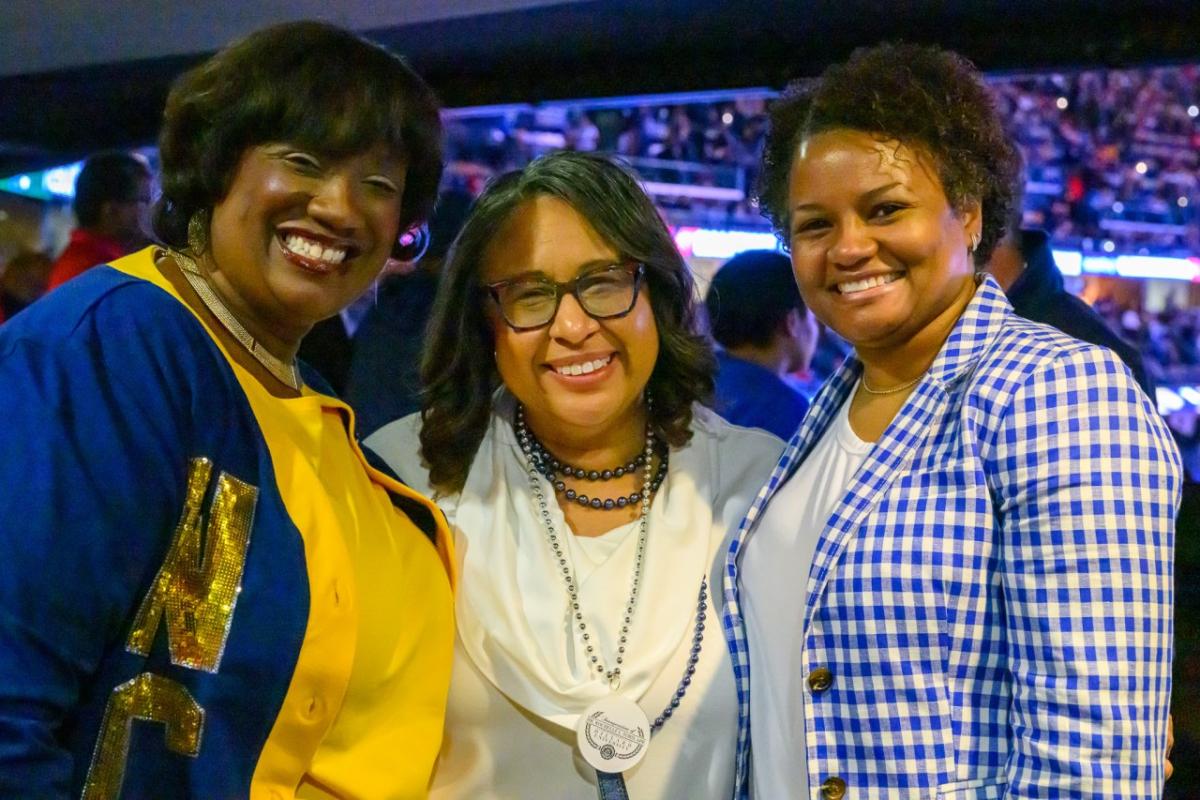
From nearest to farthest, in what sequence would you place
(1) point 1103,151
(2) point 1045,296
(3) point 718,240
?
(2) point 1045,296 → (1) point 1103,151 → (3) point 718,240

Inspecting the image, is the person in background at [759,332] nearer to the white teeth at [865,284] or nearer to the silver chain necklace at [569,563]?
the silver chain necklace at [569,563]

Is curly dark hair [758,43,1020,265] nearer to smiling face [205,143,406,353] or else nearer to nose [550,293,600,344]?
nose [550,293,600,344]

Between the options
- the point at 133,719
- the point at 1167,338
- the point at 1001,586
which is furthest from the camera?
the point at 1167,338

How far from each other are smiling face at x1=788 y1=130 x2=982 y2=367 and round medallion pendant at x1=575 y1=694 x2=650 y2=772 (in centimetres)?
70

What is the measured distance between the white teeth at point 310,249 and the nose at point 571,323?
0.50 meters

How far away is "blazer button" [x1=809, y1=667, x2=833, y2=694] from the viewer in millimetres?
1578

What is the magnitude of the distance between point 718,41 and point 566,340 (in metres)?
2.86

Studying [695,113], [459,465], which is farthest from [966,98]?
[695,113]

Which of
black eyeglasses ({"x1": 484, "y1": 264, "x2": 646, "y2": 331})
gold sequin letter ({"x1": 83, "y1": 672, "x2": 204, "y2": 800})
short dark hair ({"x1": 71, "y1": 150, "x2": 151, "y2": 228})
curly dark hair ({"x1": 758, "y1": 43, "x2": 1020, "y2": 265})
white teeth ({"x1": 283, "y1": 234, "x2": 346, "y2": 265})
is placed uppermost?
short dark hair ({"x1": 71, "y1": 150, "x2": 151, "y2": 228})

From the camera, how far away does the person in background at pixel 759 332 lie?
10.8 ft

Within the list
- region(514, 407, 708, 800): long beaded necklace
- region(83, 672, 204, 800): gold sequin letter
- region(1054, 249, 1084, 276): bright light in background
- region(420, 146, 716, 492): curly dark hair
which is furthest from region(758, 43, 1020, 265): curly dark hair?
region(1054, 249, 1084, 276): bright light in background

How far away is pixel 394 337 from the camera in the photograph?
314 centimetres

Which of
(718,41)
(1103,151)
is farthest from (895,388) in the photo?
(1103,151)

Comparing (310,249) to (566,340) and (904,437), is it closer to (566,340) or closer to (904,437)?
(566,340)
